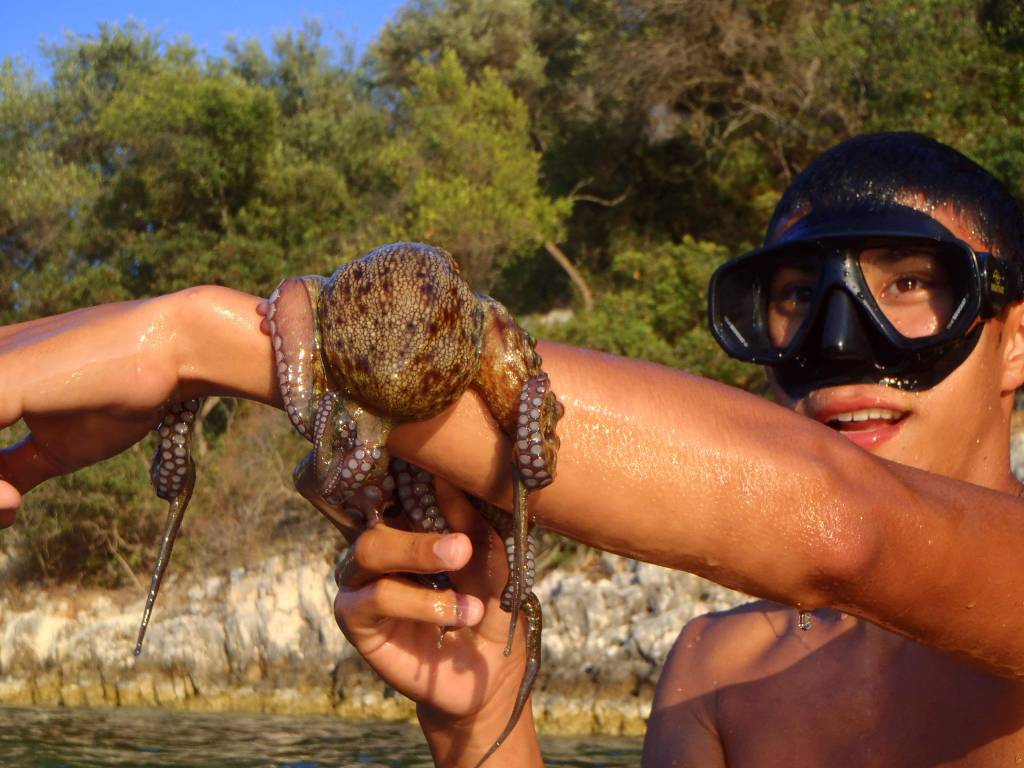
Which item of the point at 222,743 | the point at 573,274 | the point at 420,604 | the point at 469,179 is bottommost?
the point at 222,743

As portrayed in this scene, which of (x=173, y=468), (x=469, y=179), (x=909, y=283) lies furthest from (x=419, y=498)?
(x=469, y=179)

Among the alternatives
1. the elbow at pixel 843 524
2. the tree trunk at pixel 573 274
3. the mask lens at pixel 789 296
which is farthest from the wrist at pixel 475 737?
the tree trunk at pixel 573 274

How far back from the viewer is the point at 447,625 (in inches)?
75.6

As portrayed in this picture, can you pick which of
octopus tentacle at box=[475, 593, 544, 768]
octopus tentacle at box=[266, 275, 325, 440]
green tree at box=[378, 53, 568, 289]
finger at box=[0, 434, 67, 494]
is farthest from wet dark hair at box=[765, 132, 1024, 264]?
green tree at box=[378, 53, 568, 289]

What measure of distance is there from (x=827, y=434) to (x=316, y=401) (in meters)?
0.61

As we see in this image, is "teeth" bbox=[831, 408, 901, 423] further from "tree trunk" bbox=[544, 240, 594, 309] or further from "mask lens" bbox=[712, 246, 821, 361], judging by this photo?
"tree trunk" bbox=[544, 240, 594, 309]

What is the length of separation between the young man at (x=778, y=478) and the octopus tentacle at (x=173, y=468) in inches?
1.6

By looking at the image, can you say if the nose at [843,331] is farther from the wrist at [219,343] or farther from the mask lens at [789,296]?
the wrist at [219,343]

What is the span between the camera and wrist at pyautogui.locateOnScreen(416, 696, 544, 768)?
7.45 ft

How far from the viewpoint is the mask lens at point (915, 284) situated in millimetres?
2449

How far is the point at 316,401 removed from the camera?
56.6 inches

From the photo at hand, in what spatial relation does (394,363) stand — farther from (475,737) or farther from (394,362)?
(475,737)

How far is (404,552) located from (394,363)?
48cm

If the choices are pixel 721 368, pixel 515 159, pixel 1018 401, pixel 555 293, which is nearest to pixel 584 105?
pixel 515 159
